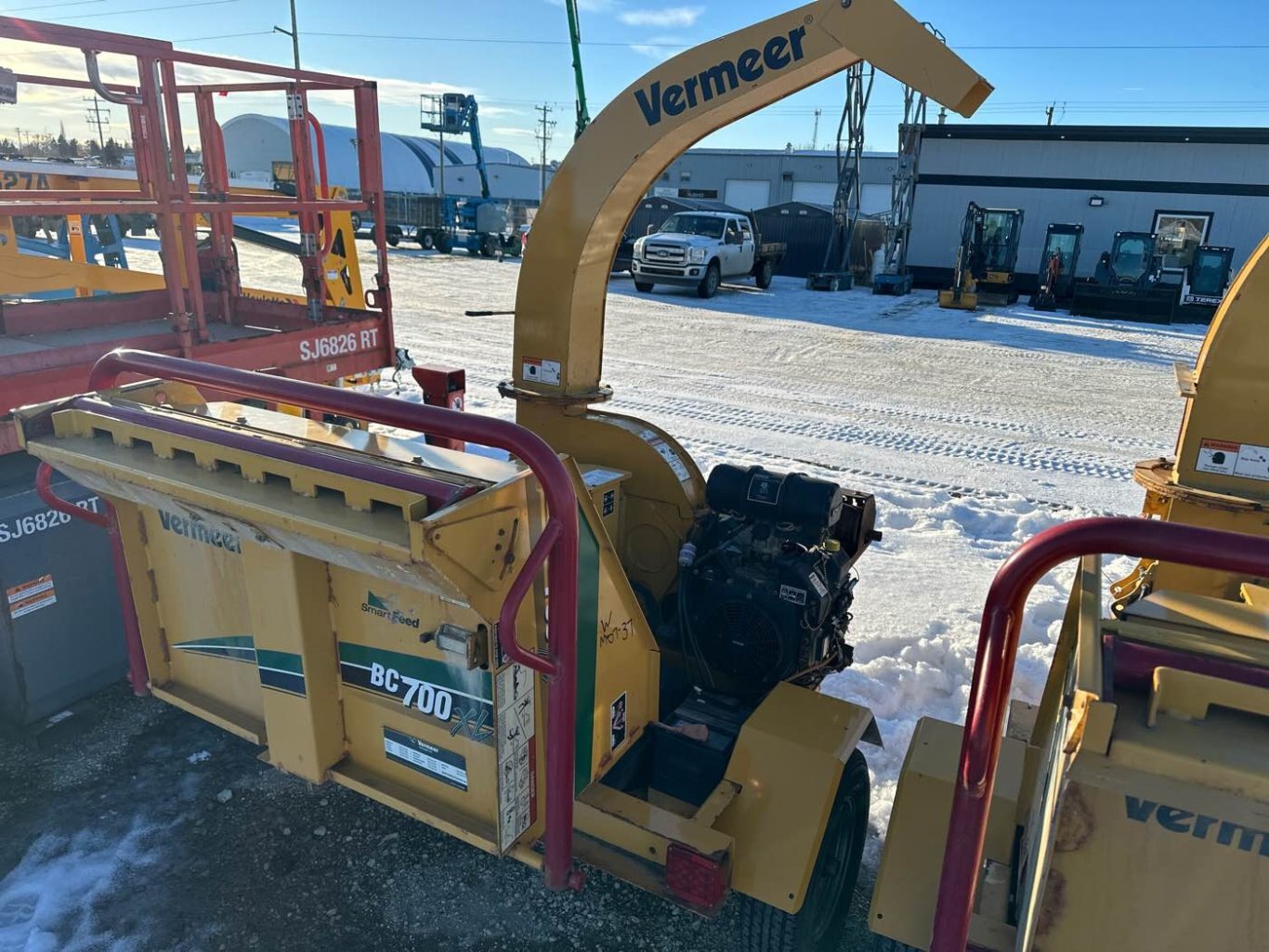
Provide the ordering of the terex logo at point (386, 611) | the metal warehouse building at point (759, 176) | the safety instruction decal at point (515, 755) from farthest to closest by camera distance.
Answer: the metal warehouse building at point (759, 176) → the terex logo at point (386, 611) → the safety instruction decal at point (515, 755)

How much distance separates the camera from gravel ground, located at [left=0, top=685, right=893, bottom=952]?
9.77 feet

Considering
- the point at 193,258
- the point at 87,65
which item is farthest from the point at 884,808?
the point at 87,65

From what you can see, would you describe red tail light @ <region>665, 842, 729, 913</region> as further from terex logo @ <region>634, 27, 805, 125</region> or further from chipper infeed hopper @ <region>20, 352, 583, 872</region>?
terex logo @ <region>634, 27, 805, 125</region>

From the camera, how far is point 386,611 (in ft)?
8.36

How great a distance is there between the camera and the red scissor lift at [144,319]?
3883mm

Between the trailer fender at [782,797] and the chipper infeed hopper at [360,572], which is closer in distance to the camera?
the chipper infeed hopper at [360,572]

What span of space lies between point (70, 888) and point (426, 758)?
166 centimetres

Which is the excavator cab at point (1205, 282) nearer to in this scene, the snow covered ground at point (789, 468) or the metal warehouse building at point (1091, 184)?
the snow covered ground at point (789, 468)

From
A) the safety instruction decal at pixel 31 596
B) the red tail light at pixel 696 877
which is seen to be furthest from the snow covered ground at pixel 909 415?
the safety instruction decal at pixel 31 596

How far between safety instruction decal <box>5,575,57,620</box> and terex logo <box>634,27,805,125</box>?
3379 millimetres

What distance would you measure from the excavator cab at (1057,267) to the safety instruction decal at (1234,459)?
2192cm

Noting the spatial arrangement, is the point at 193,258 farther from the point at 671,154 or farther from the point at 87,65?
the point at 671,154

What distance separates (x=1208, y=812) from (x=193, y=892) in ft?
10.7

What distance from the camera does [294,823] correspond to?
3.50 metres
